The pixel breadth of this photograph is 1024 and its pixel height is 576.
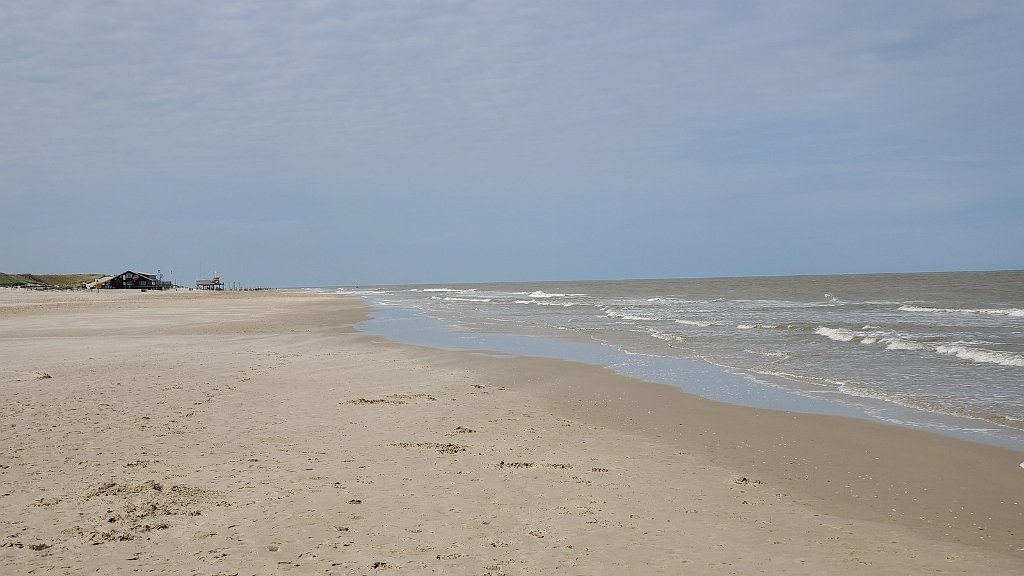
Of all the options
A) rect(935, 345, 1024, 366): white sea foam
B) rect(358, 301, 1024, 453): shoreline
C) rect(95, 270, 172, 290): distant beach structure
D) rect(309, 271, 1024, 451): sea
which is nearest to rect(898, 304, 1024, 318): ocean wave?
rect(309, 271, 1024, 451): sea

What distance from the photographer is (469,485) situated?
6648mm

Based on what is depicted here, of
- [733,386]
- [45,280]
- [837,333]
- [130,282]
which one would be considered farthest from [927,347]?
[45,280]

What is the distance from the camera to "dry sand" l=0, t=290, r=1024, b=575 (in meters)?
4.96

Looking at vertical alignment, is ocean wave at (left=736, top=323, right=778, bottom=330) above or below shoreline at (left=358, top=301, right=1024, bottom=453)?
above

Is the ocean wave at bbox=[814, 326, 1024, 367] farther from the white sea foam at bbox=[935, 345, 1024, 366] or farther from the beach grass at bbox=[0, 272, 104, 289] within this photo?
the beach grass at bbox=[0, 272, 104, 289]

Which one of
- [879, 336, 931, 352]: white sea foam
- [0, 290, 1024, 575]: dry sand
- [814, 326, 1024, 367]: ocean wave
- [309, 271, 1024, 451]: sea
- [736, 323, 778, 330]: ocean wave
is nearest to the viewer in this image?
[0, 290, 1024, 575]: dry sand

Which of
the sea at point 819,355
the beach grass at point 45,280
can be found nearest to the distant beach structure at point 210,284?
the beach grass at point 45,280

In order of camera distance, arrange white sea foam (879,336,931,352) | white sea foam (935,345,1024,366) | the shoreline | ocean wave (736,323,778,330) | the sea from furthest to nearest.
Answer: ocean wave (736,323,778,330) < white sea foam (879,336,931,352) < white sea foam (935,345,1024,366) < the sea < the shoreline

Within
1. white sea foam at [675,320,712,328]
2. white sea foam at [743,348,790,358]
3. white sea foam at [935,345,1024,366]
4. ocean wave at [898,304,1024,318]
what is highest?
ocean wave at [898,304,1024,318]

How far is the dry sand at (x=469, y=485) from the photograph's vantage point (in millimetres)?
4965

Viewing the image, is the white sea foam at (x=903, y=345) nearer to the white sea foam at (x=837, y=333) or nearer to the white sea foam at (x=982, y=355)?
the white sea foam at (x=982, y=355)

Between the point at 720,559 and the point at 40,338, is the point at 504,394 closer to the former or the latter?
the point at 720,559

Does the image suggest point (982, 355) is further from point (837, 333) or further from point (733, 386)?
point (733, 386)

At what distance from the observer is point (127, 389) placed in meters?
11.7
